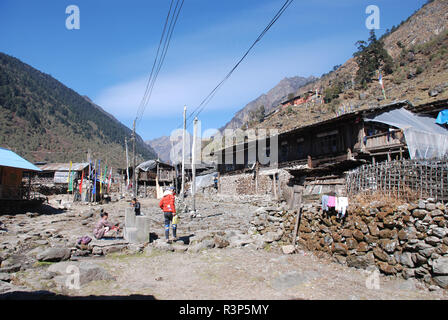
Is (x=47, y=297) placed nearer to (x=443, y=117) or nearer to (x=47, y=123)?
(x=443, y=117)

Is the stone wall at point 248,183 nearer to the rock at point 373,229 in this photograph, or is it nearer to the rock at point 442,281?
the rock at point 373,229

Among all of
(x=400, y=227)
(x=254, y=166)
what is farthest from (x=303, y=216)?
(x=254, y=166)

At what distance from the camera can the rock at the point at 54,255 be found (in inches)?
299

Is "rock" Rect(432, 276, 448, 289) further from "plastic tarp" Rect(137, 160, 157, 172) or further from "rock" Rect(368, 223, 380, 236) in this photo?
"plastic tarp" Rect(137, 160, 157, 172)

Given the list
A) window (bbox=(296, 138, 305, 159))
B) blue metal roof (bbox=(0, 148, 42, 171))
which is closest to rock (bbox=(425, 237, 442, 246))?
window (bbox=(296, 138, 305, 159))

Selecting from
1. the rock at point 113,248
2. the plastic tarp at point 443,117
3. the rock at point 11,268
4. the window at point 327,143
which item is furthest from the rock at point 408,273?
the window at point 327,143

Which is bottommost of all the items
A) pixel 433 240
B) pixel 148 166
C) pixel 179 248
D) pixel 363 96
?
→ pixel 179 248

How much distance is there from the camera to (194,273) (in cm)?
709

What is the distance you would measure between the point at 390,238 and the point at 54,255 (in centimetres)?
853

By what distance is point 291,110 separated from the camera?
6081cm

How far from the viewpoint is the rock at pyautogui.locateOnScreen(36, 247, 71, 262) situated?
7586 mm

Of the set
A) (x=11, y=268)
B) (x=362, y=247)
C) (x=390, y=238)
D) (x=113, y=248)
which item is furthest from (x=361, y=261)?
(x=11, y=268)

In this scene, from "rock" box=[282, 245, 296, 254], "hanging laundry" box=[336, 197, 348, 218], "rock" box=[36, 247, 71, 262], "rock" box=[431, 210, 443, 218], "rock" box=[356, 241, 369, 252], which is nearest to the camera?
"rock" box=[431, 210, 443, 218]

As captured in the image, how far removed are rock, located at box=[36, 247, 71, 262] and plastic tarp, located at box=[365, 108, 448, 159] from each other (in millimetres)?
15242
